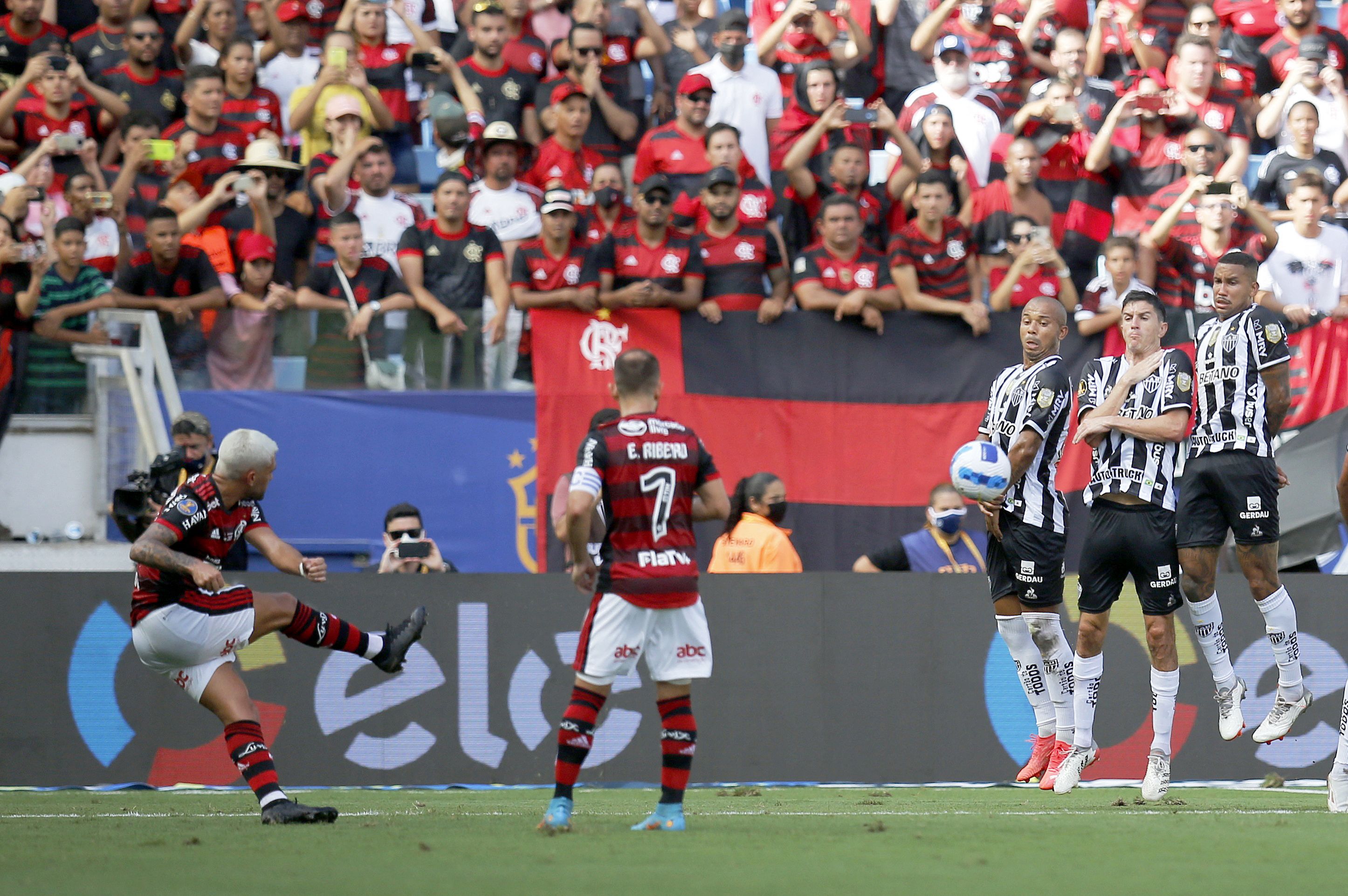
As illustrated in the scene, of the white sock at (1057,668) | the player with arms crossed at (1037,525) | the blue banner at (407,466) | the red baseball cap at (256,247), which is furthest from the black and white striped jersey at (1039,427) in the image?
the red baseball cap at (256,247)

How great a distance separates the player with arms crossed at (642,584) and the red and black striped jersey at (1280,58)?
505 inches

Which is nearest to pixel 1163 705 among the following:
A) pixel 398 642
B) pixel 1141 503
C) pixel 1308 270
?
pixel 1141 503

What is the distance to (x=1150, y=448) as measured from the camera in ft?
29.8

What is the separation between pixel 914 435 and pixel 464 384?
12.5 feet

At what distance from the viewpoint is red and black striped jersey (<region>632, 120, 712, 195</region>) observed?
15.0 meters

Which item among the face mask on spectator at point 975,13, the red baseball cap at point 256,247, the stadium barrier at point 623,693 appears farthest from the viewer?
the face mask on spectator at point 975,13

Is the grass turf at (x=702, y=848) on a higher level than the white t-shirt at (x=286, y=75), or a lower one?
lower

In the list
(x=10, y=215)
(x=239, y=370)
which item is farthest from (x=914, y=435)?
(x=10, y=215)

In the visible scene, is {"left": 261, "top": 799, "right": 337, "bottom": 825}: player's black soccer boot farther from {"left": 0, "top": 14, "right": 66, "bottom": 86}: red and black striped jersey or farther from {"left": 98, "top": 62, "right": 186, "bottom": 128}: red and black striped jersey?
{"left": 0, "top": 14, "right": 66, "bottom": 86}: red and black striped jersey

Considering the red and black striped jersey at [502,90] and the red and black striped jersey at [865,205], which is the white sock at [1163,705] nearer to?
the red and black striped jersey at [865,205]

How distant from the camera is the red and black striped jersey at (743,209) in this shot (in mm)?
14289

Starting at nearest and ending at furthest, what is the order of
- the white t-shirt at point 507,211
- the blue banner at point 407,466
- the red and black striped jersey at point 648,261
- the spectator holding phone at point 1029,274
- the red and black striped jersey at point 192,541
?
A: the red and black striped jersey at point 192,541 < the blue banner at point 407,466 < the red and black striped jersey at point 648,261 < the spectator holding phone at point 1029,274 < the white t-shirt at point 507,211

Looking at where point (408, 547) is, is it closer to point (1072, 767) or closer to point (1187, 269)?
point (1072, 767)

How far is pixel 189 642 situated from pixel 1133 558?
517 cm
